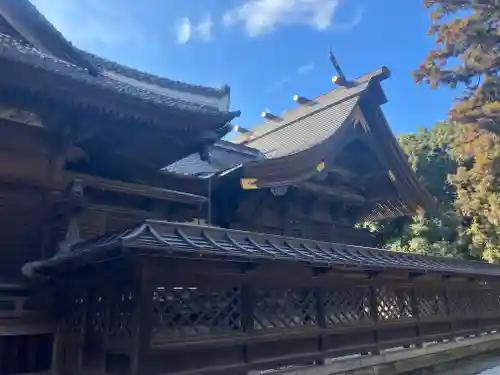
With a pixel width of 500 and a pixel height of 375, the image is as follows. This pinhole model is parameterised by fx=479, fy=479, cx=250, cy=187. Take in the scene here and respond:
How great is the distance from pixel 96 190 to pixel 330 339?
3865 millimetres

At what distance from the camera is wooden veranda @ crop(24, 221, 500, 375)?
4.53 m

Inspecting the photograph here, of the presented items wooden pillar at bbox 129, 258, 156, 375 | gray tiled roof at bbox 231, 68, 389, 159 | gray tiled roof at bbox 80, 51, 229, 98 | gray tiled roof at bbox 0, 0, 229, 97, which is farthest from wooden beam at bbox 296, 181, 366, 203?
wooden pillar at bbox 129, 258, 156, 375

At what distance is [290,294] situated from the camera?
625 centimetres

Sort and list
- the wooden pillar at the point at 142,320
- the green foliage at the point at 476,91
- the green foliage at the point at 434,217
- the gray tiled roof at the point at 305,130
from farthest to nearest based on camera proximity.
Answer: the green foliage at the point at 434,217
the green foliage at the point at 476,91
the gray tiled roof at the point at 305,130
the wooden pillar at the point at 142,320

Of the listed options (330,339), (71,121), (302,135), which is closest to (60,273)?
(71,121)

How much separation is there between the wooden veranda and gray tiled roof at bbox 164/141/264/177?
3071 millimetres

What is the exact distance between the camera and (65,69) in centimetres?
520

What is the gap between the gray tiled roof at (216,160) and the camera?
917cm

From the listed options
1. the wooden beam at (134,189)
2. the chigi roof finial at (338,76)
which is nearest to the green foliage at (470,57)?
the chigi roof finial at (338,76)

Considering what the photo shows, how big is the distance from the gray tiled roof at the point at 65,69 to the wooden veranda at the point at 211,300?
1.87 metres

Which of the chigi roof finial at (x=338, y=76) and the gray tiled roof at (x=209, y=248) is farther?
the chigi roof finial at (x=338, y=76)

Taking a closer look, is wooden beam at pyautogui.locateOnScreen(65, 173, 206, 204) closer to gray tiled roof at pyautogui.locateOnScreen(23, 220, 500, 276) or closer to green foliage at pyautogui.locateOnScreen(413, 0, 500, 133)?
gray tiled roof at pyautogui.locateOnScreen(23, 220, 500, 276)

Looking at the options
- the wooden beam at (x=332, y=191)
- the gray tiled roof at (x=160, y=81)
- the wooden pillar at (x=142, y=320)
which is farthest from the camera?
the gray tiled roof at (x=160, y=81)

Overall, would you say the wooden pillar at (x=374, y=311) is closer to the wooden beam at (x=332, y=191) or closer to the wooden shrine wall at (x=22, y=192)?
the wooden beam at (x=332, y=191)
